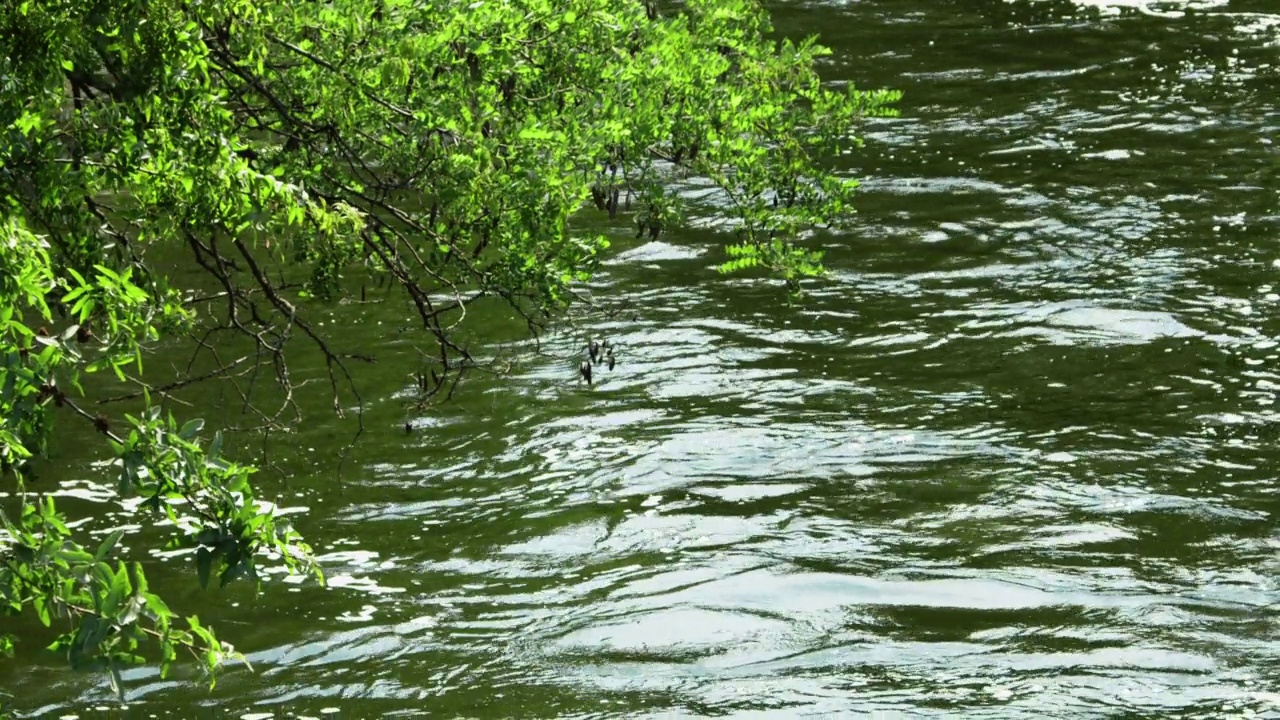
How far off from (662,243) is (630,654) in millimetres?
9029

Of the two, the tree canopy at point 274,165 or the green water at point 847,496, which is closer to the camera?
the tree canopy at point 274,165

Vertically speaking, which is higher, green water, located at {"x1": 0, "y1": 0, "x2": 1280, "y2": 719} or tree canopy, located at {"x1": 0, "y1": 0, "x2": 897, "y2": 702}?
tree canopy, located at {"x1": 0, "y1": 0, "x2": 897, "y2": 702}

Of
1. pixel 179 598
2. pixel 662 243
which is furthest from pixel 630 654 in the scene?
pixel 662 243

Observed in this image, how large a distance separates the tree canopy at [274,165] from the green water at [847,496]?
1.27 meters

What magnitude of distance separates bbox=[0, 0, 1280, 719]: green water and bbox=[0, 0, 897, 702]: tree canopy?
1271 millimetres

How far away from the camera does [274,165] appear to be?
9055mm

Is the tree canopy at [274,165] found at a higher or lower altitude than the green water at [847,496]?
higher

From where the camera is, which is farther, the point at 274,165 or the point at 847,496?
the point at 847,496

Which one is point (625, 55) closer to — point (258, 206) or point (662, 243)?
point (258, 206)

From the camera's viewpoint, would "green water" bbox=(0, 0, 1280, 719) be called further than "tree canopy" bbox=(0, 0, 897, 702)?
Yes

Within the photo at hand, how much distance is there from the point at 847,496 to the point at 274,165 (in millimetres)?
4745

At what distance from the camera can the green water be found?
9.61 m

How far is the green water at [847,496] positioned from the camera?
9.61 metres

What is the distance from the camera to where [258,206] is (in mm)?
7059
